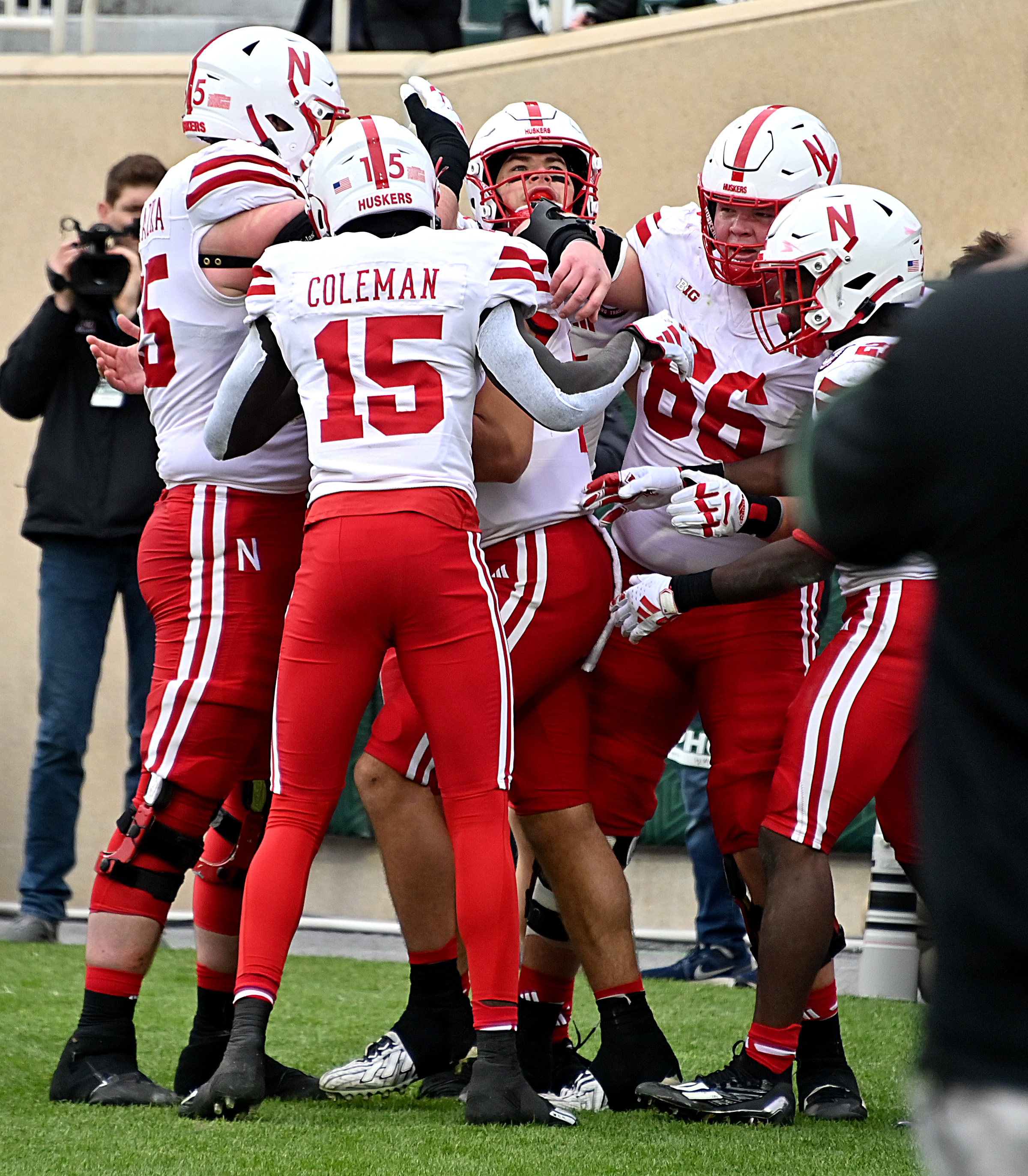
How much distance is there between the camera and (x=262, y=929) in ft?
9.73

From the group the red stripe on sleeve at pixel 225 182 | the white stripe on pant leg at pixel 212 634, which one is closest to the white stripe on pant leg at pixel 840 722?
the white stripe on pant leg at pixel 212 634

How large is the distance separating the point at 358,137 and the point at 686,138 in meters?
3.70

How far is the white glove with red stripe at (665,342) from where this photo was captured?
338cm

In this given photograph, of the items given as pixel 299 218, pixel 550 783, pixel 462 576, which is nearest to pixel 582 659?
pixel 550 783

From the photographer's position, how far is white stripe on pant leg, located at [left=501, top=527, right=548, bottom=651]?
3.31m

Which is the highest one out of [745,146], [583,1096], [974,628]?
[745,146]

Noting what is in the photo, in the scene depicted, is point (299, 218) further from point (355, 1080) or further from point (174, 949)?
point (174, 949)

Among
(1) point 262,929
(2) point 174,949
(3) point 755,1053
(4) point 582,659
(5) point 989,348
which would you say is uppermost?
(5) point 989,348

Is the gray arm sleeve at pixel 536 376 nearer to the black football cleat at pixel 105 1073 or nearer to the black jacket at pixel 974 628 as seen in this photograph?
the black football cleat at pixel 105 1073

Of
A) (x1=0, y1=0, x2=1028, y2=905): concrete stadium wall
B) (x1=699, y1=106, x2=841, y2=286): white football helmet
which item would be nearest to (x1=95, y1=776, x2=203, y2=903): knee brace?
(x1=699, y1=106, x2=841, y2=286): white football helmet

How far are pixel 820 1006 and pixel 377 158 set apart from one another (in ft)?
6.21

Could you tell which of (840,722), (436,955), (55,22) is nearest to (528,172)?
(840,722)

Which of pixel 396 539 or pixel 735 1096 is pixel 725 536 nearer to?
pixel 396 539

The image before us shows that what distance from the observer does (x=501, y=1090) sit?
2920 millimetres
